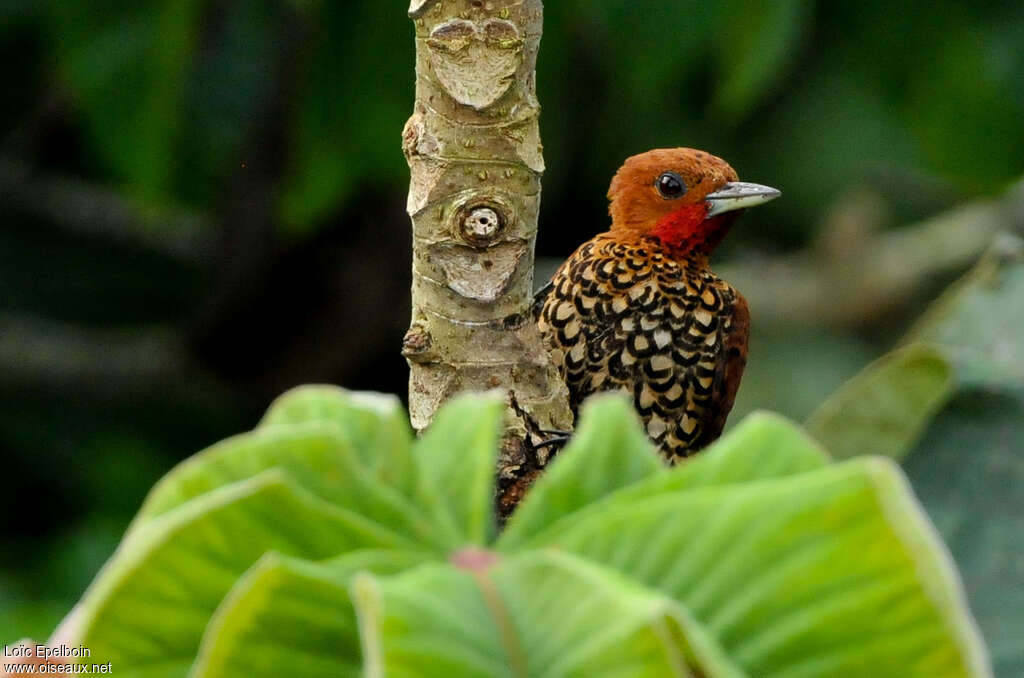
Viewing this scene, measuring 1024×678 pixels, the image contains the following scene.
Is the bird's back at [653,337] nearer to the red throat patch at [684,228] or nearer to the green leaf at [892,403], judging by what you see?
the red throat patch at [684,228]

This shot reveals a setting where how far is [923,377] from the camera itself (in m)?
1.26

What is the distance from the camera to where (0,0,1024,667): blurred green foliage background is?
436cm

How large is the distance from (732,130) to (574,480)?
521cm

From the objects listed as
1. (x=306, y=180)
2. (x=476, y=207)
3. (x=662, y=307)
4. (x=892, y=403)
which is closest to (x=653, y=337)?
(x=662, y=307)

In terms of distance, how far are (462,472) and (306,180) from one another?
12.3ft

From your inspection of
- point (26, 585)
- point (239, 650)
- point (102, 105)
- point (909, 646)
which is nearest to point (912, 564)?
point (909, 646)

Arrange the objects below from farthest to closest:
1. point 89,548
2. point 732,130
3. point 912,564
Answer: point 732,130 < point 89,548 < point 912,564

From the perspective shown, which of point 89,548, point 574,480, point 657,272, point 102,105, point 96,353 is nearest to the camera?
point 574,480

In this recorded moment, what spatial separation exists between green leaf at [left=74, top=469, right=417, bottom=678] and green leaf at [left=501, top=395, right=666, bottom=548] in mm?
115

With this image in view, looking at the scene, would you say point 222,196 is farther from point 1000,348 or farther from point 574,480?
point 574,480

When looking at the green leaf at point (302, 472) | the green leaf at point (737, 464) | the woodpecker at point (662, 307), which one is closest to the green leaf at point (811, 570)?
the green leaf at point (737, 464)

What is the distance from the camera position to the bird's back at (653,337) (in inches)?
97.8

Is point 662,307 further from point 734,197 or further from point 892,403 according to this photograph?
point 892,403

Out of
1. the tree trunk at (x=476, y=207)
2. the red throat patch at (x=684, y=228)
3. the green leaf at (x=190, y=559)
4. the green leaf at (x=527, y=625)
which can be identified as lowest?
the green leaf at (x=527, y=625)
